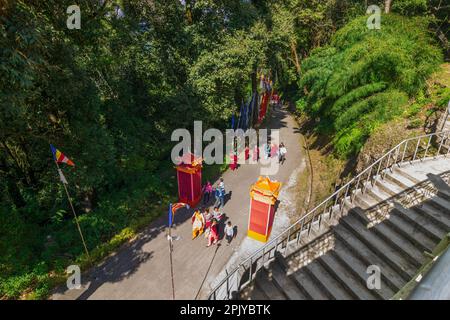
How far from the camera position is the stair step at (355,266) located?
5.78 meters

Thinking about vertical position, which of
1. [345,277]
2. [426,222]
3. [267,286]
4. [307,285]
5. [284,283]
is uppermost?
[426,222]

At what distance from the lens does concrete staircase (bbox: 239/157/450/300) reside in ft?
19.8

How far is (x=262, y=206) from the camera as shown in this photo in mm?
10492

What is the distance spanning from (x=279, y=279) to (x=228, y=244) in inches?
170

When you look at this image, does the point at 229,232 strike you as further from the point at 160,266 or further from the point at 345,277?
the point at 345,277

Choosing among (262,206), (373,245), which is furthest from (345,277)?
(262,206)

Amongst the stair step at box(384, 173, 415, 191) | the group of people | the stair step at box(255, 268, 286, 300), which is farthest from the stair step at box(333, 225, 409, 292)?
the group of people

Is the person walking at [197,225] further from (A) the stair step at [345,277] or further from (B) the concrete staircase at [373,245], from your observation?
(A) the stair step at [345,277]

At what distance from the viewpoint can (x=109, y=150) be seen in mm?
11094

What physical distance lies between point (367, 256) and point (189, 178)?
8510mm

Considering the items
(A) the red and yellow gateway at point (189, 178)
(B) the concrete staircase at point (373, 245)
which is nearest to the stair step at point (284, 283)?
(B) the concrete staircase at point (373, 245)

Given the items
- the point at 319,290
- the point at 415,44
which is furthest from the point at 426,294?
the point at 415,44

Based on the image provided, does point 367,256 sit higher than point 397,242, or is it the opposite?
point 397,242

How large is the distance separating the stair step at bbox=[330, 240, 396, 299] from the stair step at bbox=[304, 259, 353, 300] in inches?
16.7
